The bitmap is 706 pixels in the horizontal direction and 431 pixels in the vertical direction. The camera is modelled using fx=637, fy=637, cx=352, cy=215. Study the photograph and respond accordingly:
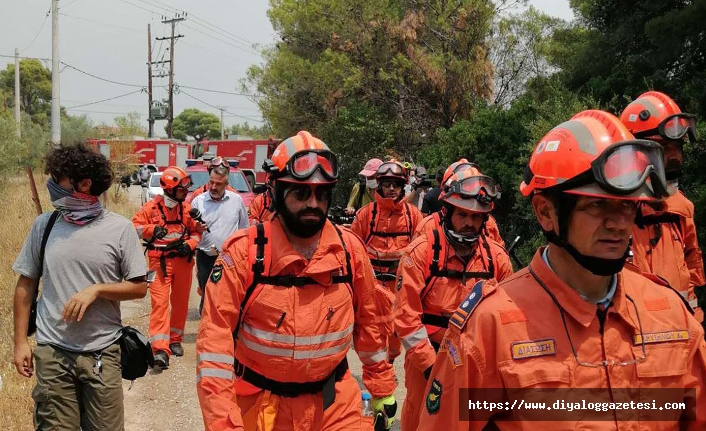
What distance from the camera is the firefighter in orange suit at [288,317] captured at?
315 cm

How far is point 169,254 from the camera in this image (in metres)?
7.71

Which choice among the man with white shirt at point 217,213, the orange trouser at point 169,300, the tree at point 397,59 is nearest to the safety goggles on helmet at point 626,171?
the orange trouser at point 169,300

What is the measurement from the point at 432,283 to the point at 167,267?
426 centimetres

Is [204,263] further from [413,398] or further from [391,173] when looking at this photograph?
[413,398]

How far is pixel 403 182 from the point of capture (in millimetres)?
7539

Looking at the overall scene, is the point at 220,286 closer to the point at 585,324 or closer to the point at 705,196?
the point at 585,324

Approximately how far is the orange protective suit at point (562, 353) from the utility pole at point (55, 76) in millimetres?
15469

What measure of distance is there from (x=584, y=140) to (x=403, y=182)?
5.53 meters

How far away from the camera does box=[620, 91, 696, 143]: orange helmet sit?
3.87 metres

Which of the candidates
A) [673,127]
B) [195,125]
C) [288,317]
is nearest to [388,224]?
[673,127]

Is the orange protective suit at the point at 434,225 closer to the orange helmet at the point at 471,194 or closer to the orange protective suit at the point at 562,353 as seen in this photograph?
the orange helmet at the point at 471,194

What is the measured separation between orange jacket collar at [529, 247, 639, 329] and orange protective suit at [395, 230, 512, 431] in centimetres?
223

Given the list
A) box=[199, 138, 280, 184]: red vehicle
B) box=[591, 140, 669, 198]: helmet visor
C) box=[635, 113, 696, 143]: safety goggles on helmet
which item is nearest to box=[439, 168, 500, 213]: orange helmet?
box=[635, 113, 696, 143]: safety goggles on helmet

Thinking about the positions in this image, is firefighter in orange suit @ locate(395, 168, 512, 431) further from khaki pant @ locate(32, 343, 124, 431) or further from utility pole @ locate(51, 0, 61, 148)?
utility pole @ locate(51, 0, 61, 148)
